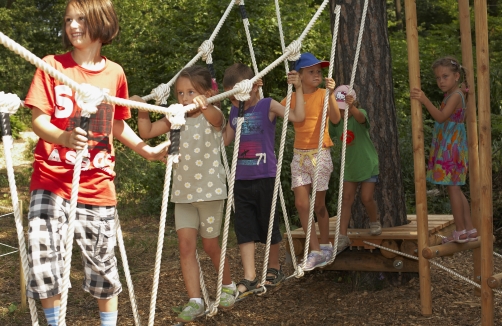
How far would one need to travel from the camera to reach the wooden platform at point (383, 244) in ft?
13.1

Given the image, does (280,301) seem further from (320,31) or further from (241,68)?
(320,31)

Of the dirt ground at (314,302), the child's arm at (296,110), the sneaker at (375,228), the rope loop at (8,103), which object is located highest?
the child's arm at (296,110)

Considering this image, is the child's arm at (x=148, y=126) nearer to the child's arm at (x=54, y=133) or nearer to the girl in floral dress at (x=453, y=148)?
the child's arm at (x=54, y=133)

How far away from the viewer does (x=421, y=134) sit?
3.68 m

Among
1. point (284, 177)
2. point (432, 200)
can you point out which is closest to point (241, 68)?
point (284, 177)

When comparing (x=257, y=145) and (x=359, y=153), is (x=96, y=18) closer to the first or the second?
(x=257, y=145)

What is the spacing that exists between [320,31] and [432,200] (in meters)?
4.83

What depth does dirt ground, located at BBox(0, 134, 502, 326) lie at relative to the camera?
162 inches

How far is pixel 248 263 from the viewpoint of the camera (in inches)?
132

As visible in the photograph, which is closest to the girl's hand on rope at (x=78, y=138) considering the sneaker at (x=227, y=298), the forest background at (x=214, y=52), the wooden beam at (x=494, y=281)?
the sneaker at (x=227, y=298)

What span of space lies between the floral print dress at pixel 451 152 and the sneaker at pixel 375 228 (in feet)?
1.32

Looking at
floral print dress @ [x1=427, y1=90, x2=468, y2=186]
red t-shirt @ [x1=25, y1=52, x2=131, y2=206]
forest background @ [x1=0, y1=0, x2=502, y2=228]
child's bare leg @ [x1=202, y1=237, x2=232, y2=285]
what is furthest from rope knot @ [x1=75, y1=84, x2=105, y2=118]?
forest background @ [x1=0, y1=0, x2=502, y2=228]

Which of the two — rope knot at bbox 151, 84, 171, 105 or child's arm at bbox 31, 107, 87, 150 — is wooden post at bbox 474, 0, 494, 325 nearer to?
rope knot at bbox 151, 84, 171, 105

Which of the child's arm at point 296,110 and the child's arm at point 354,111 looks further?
the child's arm at point 354,111
